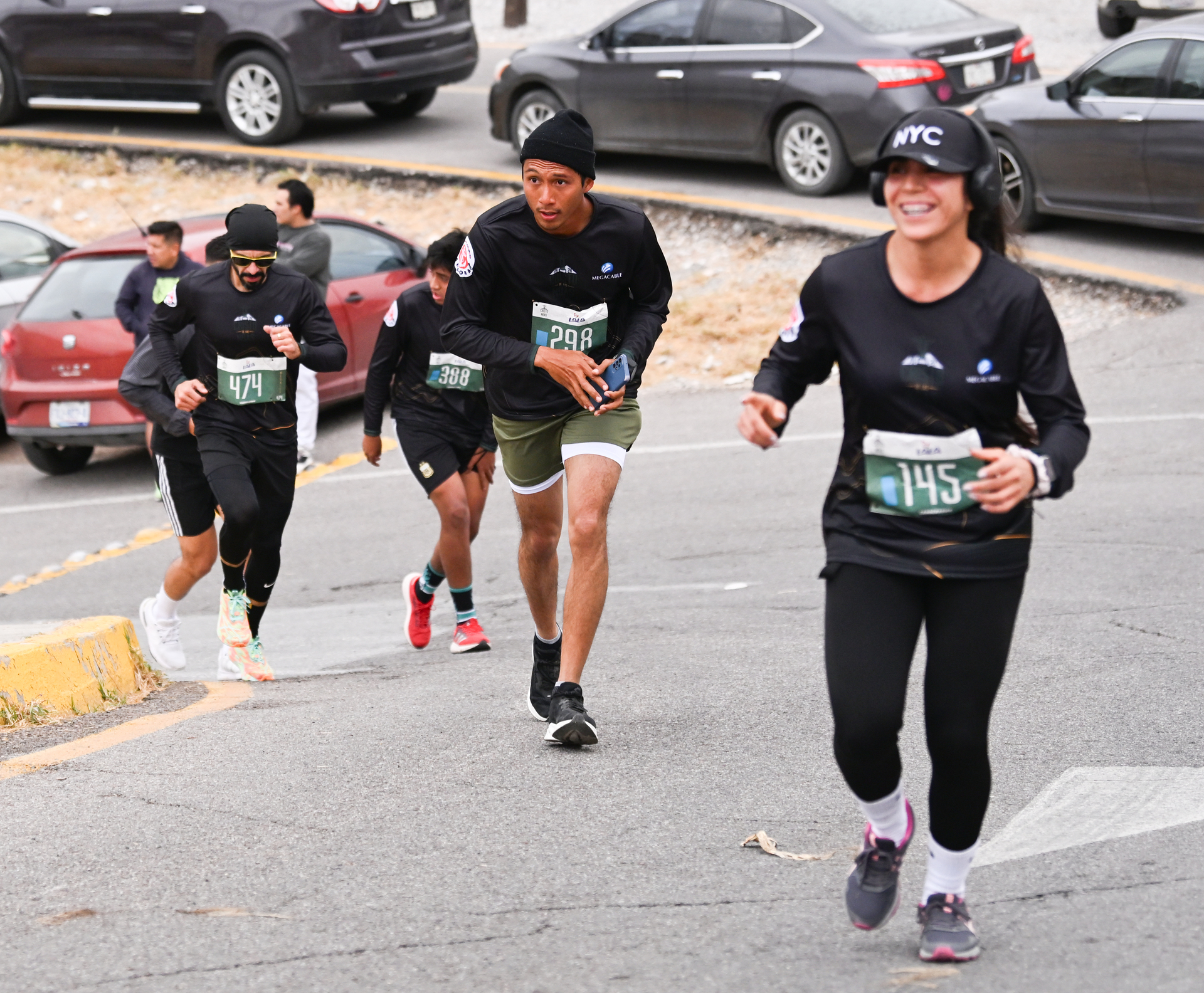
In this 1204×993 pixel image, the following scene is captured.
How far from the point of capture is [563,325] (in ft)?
18.6

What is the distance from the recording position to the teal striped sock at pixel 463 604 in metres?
7.89

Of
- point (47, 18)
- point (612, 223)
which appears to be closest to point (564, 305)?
point (612, 223)

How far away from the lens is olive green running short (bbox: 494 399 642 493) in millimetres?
5715

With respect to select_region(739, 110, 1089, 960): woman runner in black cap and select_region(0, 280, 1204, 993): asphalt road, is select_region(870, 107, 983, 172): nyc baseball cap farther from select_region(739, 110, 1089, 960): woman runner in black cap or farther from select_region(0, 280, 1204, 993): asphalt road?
select_region(0, 280, 1204, 993): asphalt road

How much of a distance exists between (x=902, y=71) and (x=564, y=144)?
1010cm

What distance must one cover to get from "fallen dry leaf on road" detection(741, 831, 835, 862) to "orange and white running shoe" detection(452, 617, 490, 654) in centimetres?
339

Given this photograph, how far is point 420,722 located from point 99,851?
5.10 ft

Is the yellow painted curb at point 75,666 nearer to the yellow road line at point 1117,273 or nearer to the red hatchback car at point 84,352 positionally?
the red hatchback car at point 84,352

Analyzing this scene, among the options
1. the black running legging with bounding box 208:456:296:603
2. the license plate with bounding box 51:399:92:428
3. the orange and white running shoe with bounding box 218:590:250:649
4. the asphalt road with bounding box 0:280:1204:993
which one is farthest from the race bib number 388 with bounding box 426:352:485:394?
the license plate with bounding box 51:399:92:428

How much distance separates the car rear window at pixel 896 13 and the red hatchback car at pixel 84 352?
17.1 ft

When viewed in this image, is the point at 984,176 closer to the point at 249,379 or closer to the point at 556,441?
the point at 556,441

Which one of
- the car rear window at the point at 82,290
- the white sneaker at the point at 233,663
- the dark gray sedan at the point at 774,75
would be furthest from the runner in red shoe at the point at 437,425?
the dark gray sedan at the point at 774,75

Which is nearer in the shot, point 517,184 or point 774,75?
point 774,75

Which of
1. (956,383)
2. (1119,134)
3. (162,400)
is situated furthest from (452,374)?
(1119,134)
